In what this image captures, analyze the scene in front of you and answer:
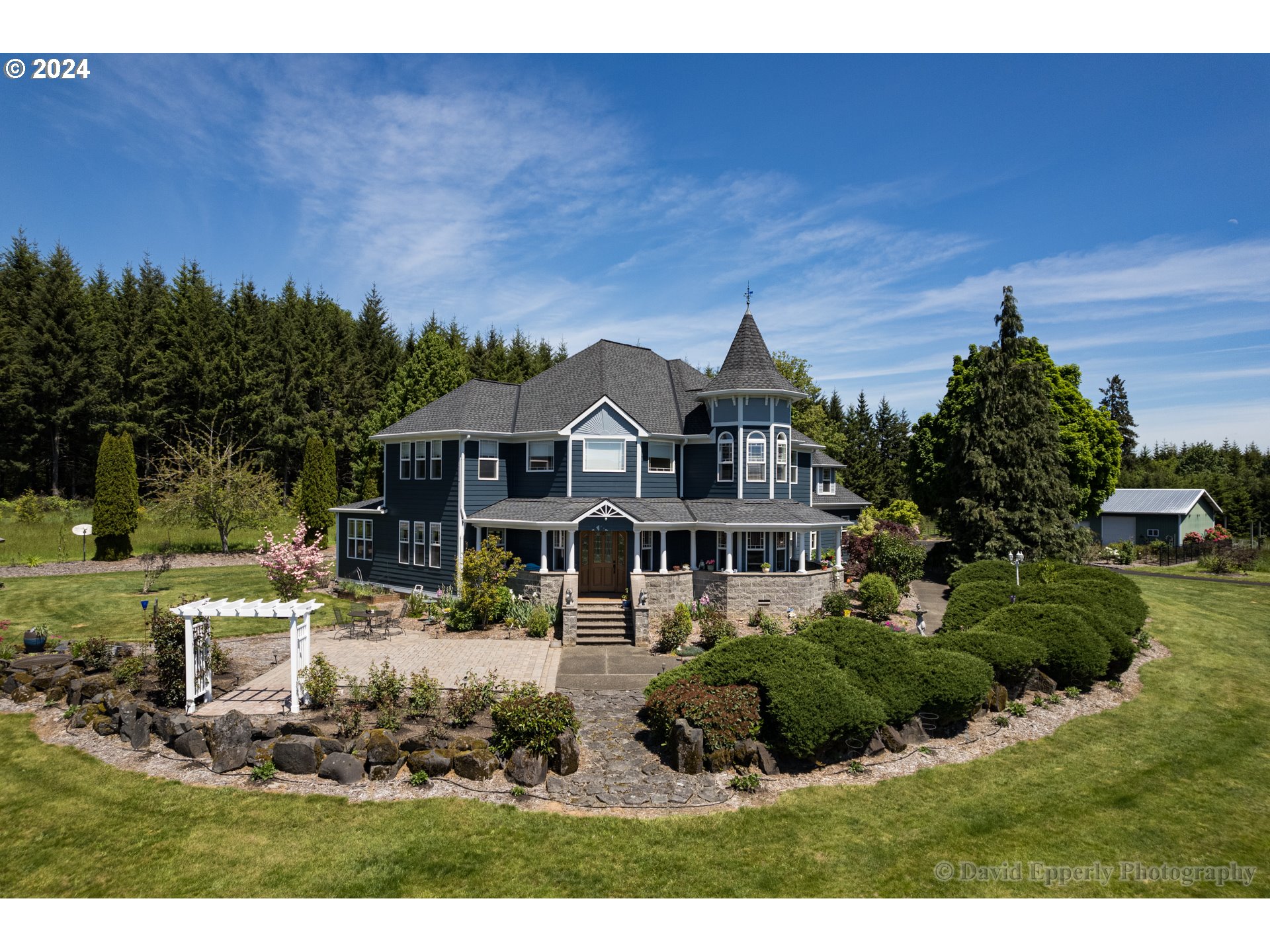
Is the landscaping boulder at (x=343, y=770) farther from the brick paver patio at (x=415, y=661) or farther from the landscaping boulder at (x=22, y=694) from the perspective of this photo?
the landscaping boulder at (x=22, y=694)

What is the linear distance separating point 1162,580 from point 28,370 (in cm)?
6965

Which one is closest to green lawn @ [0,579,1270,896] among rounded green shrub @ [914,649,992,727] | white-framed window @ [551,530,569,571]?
rounded green shrub @ [914,649,992,727]

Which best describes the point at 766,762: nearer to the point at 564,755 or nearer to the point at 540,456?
the point at 564,755

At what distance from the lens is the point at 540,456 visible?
26.7 metres

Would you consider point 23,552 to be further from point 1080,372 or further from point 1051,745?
point 1080,372

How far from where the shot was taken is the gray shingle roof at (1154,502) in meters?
47.5

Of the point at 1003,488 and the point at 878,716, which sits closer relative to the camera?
the point at 878,716

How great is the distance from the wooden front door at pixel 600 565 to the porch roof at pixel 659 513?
1.45 m

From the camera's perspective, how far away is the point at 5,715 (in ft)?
45.3

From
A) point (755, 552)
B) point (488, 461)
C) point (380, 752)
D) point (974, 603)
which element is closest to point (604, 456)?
point (488, 461)

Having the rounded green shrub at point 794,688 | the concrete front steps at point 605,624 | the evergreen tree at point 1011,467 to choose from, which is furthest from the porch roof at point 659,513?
the rounded green shrub at point 794,688

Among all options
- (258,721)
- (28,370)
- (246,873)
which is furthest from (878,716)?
(28,370)

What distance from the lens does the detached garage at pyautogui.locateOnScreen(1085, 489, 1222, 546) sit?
156ft

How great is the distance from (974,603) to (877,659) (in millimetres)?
7722
